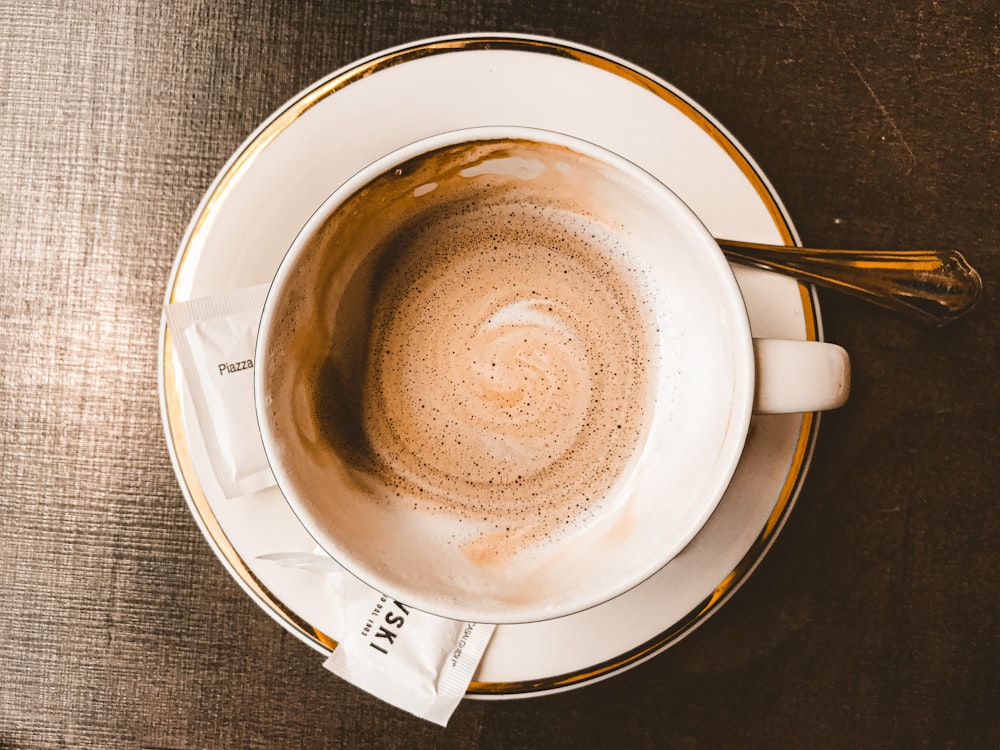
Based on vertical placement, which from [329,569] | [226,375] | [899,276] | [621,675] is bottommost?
[621,675]

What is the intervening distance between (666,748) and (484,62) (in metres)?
0.76

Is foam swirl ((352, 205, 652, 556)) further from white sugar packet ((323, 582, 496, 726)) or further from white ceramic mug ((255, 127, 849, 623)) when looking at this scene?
white sugar packet ((323, 582, 496, 726))

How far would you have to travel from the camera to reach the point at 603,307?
0.72 m

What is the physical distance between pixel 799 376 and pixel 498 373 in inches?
11.7

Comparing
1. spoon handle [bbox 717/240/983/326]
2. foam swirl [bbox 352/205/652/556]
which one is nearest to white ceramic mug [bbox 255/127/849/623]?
foam swirl [bbox 352/205/652/556]

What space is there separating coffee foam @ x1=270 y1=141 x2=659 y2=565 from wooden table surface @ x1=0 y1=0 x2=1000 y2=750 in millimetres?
230

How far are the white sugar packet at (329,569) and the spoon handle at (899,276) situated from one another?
459mm

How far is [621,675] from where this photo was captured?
2.63 ft

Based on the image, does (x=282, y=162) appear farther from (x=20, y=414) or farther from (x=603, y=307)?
(x=20, y=414)

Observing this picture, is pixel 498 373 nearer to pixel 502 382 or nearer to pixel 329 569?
pixel 502 382

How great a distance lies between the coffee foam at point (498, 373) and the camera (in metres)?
0.70

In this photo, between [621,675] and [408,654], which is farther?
[621,675]

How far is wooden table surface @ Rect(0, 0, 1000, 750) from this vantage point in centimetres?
76

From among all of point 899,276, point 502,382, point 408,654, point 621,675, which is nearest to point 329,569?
point 408,654
